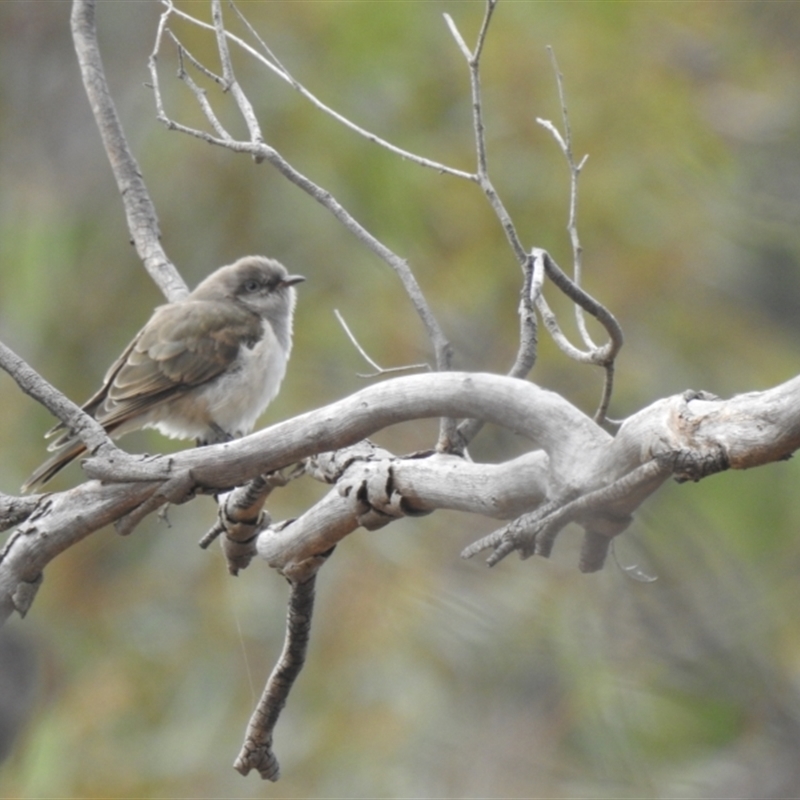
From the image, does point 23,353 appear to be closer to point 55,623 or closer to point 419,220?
point 55,623

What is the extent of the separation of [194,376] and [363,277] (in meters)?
2.45

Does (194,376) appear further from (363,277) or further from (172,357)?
(363,277)

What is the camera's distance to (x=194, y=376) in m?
4.29

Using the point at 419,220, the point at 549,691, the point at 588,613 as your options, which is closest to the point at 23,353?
the point at 419,220

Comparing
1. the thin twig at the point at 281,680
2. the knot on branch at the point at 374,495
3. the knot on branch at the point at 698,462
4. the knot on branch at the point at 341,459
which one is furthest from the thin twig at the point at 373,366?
the knot on branch at the point at 698,462

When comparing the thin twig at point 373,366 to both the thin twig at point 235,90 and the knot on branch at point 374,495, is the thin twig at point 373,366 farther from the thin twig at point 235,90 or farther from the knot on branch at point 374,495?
the thin twig at point 235,90

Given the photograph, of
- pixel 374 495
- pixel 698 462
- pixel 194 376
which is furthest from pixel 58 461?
pixel 698 462

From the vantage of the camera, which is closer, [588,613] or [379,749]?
[588,613]

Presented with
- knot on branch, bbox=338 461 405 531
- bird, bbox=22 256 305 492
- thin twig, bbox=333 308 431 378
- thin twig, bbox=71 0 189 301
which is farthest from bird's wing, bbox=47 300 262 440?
knot on branch, bbox=338 461 405 531

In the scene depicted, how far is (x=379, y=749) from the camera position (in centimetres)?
507

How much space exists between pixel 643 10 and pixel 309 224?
2460 millimetres

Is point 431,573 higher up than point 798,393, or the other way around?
point 798,393

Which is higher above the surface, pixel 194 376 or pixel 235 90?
pixel 235 90

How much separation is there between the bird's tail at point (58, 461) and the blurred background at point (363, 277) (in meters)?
1.22
